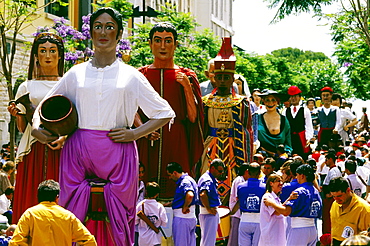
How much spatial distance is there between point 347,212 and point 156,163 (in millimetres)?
2334

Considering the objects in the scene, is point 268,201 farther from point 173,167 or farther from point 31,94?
point 31,94

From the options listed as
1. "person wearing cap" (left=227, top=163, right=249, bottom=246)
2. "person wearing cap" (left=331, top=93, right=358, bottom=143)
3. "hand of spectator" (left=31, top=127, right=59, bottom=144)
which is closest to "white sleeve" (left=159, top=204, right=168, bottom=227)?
"person wearing cap" (left=227, top=163, right=249, bottom=246)

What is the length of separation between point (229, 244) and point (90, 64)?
5.87m

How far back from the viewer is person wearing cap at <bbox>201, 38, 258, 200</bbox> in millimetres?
12094

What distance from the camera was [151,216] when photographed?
1075cm

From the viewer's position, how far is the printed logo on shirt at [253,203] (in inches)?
477


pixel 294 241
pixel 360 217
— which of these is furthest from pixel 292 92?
pixel 360 217

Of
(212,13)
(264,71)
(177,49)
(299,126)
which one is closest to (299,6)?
(299,126)

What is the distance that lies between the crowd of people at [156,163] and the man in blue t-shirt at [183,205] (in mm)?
16

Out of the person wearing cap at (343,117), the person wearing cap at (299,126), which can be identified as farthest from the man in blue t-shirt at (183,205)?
the person wearing cap at (343,117)

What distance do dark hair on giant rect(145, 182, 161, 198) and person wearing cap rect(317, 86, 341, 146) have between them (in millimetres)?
10540

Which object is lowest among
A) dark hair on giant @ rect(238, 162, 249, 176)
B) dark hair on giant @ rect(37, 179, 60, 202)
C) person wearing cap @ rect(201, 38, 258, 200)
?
dark hair on giant @ rect(238, 162, 249, 176)

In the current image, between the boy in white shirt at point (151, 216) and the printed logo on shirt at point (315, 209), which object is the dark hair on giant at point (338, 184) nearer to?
the printed logo on shirt at point (315, 209)

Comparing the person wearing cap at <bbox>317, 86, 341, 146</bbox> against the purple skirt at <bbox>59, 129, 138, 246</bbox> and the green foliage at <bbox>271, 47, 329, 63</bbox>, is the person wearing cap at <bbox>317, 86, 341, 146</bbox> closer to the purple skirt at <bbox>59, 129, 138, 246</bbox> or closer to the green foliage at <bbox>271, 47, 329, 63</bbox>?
the purple skirt at <bbox>59, 129, 138, 246</bbox>
